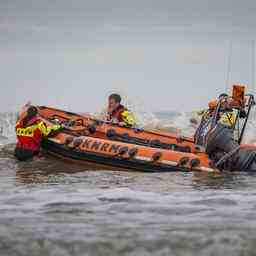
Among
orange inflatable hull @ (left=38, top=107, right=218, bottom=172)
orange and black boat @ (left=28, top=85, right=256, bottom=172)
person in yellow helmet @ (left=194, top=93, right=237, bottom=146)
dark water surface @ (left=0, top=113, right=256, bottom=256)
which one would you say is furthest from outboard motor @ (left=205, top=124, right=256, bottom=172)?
person in yellow helmet @ (left=194, top=93, right=237, bottom=146)

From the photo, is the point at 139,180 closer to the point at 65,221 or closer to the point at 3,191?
the point at 3,191

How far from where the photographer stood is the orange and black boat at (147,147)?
8.99 m

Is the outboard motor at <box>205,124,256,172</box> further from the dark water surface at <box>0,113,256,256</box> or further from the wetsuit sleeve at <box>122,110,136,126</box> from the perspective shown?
the wetsuit sleeve at <box>122,110,136,126</box>

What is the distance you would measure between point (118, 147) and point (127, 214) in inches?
141

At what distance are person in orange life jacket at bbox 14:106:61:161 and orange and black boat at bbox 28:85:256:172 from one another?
0.46 ft

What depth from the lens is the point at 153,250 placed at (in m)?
4.56

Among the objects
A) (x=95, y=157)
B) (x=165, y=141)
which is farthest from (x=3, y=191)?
(x=165, y=141)

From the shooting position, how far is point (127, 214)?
5793 mm

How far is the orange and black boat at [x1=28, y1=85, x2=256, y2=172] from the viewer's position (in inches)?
354

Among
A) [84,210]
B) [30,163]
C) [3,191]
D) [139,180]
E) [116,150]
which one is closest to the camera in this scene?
[84,210]

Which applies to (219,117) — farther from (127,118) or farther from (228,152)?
(127,118)

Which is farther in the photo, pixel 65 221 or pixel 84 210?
pixel 84 210

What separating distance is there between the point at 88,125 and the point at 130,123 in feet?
2.93

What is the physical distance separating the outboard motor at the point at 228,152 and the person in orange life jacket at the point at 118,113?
2.49m
